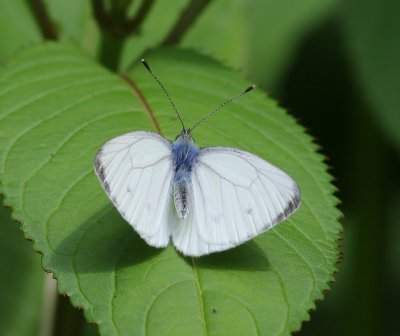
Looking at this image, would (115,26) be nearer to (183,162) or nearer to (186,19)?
(186,19)

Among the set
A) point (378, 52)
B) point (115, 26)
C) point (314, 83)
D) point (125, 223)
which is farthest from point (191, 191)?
point (314, 83)

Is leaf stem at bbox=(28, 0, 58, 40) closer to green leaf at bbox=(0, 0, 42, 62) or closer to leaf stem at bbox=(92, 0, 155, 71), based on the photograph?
leaf stem at bbox=(92, 0, 155, 71)

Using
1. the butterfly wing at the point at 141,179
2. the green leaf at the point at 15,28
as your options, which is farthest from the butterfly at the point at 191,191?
the green leaf at the point at 15,28

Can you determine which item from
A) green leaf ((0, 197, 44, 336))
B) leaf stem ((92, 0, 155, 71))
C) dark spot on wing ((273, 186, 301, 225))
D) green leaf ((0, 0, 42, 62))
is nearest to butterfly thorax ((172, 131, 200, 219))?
dark spot on wing ((273, 186, 301, 225))

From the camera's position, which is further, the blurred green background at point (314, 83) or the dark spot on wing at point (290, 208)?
the blurred green background at point (314, 83)

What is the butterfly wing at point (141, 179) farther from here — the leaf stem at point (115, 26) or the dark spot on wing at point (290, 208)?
the leaf stem at point (115, 26)

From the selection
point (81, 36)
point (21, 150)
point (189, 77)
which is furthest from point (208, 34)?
point (21, 150)
